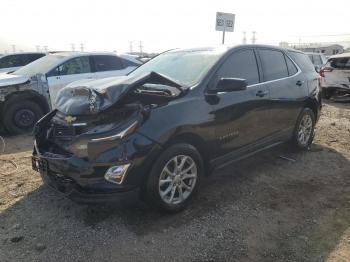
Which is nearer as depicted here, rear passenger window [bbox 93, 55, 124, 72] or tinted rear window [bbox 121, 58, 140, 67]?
rear passenger window [bbox 93, 55, 124, 72]

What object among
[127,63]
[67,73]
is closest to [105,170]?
[67,73]

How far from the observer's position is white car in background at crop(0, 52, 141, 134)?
7055 mm

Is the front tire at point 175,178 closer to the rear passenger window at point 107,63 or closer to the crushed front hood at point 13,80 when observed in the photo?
the crushed front hood at point 13,80

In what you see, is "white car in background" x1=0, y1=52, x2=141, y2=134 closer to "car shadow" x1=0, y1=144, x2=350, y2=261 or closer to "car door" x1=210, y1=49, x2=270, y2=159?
"car shadow" x1=0, y1=144, x2=350, y2=261

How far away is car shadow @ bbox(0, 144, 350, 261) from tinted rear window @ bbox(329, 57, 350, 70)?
7557mm

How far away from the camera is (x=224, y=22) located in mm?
11430

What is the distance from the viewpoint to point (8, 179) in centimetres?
474

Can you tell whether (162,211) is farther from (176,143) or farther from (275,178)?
(275,178)

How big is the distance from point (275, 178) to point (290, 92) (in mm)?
1297

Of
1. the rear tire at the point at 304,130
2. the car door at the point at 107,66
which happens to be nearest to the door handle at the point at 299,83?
the rear tire at the point at 304,130

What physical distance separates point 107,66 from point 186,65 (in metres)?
4.55

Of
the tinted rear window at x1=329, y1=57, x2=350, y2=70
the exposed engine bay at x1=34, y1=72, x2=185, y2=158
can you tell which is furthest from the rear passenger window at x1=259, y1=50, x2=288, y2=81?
the tinted rear window at x1=329, y1=57, x2=350, y2=70

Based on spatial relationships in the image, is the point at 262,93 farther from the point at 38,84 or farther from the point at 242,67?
the point at 38,84

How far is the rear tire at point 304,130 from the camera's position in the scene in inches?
221
